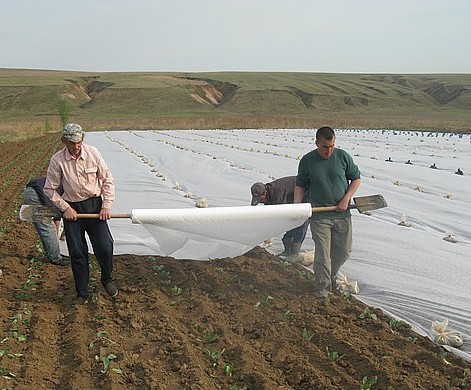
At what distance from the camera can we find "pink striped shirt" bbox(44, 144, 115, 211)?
14.0 feet

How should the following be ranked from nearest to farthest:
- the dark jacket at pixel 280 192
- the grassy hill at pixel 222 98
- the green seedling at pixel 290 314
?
1. the green seedling at pixel 290 314
2. the dark jacket at pixel 280 192
3. the grassy hill at pixel 222 98

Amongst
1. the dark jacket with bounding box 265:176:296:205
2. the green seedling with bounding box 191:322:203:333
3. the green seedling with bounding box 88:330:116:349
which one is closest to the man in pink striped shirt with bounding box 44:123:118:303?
the green seedling with bounding box 88:330:116:349

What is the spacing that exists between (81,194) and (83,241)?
44cm

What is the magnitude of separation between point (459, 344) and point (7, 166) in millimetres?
13022

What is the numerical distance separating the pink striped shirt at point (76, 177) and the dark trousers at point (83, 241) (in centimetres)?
9

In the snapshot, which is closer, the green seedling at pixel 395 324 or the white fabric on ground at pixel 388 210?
the green seedling at pixel 395 324

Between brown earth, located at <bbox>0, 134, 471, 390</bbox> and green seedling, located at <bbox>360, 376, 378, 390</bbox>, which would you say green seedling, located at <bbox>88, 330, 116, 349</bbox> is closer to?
brown earth, located at <bbox>0, 134, 471, 390</bbox>

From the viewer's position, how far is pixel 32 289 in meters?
4.96

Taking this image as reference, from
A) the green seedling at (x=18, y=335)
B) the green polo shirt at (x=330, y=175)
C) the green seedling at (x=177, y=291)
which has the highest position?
the green polo shirt at (x=330, y=175)

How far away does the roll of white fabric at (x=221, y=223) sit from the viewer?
14.5 ft

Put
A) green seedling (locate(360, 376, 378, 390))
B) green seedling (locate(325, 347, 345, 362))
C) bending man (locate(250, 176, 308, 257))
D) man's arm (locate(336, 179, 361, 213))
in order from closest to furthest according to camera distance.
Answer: green seedling (locate(360, 376, 378, 390)), green seedling (locate(325, 347, 345, 362)), man's arm (locate(336, 179, 361, 213)), bending man (locate(250, 176, 308, 257))

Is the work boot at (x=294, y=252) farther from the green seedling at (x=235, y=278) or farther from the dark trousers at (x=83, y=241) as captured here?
the dark trousers at (x=83, y=241)

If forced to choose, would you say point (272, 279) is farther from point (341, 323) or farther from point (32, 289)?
point (32, 289)

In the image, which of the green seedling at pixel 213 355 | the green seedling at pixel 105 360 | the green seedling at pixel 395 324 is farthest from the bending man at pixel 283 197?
the green seedling at pixel 105 360
